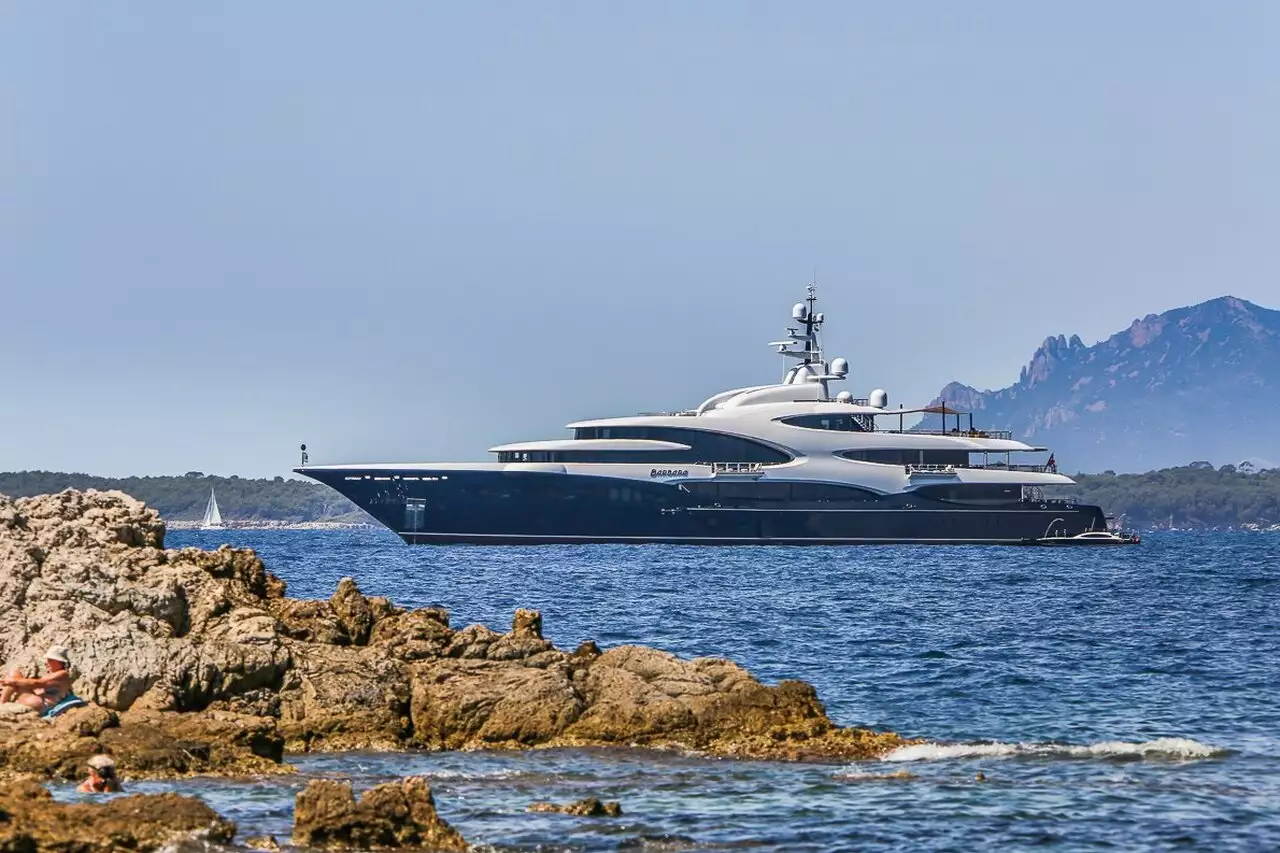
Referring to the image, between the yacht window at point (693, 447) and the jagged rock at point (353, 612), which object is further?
the yacht window at point (693, 447)

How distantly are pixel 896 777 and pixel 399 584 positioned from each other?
30294 mm

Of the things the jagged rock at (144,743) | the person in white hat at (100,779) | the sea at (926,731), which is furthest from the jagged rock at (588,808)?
the person in white hat at (100,779)

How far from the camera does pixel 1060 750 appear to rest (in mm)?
18141

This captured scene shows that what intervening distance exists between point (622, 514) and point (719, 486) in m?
3.96

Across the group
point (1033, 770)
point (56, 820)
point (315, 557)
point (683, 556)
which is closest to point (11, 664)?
point (56, 820)

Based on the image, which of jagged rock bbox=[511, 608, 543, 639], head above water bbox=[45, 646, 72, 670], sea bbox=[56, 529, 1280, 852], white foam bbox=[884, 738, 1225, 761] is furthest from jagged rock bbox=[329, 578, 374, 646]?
white foam bbox=[884, 738, 1225, 761]

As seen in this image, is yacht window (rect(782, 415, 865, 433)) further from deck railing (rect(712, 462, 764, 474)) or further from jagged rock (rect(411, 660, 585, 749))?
jagged rock (rect(411, 660, 585, 749))

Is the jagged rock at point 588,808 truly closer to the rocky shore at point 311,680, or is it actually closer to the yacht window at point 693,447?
the rocky shore at point 311,680

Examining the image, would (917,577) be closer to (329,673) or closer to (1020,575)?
(1020,575)

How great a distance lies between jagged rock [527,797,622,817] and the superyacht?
53731 millimetres

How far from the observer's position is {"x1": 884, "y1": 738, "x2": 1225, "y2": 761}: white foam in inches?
703

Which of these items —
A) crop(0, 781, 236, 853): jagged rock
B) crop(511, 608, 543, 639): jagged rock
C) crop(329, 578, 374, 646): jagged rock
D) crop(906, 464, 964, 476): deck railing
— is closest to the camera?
crop(0, 781, 236, 853): jagged rock

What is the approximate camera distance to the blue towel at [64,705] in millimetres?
15664

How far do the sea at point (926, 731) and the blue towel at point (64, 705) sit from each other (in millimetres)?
A: 1390
